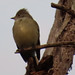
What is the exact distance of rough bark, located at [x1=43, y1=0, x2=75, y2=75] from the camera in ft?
15.6

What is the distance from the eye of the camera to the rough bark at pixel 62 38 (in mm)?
4762

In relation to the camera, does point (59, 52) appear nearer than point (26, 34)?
Yes

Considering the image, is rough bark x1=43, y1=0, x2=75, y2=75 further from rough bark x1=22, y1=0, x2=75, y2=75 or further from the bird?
the bird

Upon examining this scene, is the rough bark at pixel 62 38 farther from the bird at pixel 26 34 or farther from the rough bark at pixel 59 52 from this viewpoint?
the bird at pixel 26 34

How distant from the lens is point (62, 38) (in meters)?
5.07

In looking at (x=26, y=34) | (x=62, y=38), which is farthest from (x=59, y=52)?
(x=26, y=34)

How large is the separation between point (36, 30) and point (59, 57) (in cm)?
81

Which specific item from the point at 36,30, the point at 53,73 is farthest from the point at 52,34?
the point at 53,73

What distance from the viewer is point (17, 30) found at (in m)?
5.22

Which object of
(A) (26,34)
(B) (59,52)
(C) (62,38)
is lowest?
(B) (59,52)

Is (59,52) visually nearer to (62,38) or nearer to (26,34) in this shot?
(62,38)

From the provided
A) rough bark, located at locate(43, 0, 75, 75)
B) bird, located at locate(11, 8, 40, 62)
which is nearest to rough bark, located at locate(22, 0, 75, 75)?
rough bark, located at locate(43, 0, 75, 75)

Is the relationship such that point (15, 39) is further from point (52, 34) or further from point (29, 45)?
point (52, 34)

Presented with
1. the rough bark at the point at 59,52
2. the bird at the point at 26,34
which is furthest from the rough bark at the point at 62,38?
the bird at the point at 26,34
